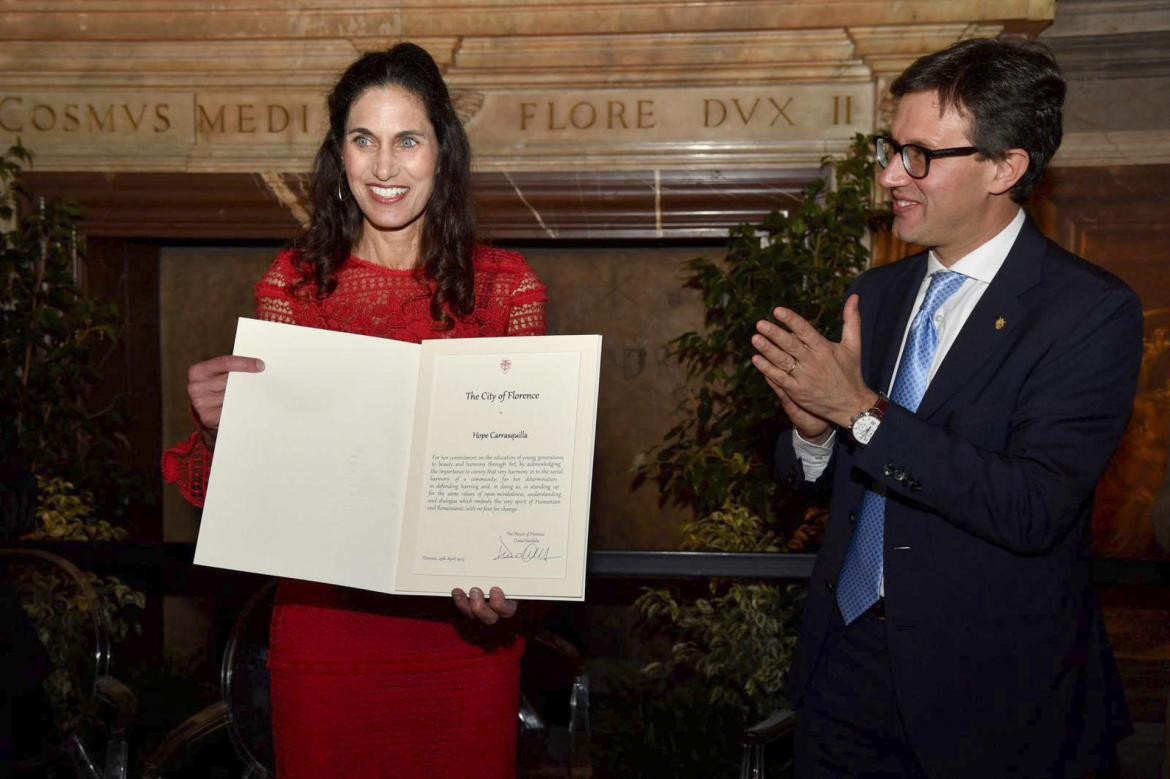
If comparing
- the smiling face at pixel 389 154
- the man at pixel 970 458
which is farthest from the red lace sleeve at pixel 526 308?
the man at pixel 970 458

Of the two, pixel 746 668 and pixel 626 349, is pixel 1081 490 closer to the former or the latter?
pixel 746 668

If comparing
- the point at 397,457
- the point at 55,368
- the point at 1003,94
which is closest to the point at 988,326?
the point at 1003,94

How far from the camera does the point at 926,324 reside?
182cm

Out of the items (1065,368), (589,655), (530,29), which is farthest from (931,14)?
(589,655)

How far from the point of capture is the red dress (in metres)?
1.86

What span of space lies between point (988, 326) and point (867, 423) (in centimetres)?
27

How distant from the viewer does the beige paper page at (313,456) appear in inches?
64.1

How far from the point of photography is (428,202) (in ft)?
6.53

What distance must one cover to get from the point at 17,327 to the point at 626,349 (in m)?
2.49

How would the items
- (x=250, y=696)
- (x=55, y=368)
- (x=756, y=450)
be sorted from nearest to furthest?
(x=250, y=696)
(x=756, y=450)
(x=55, y=368)

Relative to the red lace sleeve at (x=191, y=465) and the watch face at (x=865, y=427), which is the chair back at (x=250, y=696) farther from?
the watch face at (x=865, y=427)
